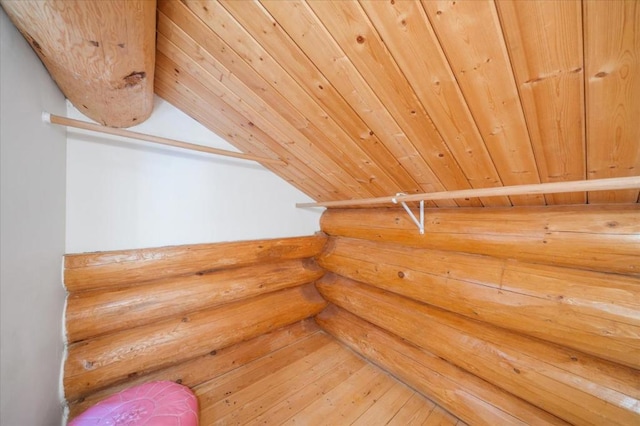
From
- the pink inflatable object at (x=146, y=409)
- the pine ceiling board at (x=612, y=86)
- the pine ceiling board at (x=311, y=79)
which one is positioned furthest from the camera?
the pink inflatable object at (x=146, y=409)

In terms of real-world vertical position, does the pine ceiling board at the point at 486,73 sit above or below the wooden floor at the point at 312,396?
above

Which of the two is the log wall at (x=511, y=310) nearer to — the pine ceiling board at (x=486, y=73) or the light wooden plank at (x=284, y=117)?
the pine ceiling board at (x=486, y=73)

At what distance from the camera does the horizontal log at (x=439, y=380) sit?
132cm

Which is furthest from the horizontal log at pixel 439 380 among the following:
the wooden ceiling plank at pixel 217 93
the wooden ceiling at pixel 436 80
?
the wooden ceiling plank at pixel 217 93

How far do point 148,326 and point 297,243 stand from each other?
1.32m

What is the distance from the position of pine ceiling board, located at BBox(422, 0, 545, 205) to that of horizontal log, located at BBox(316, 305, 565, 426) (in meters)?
1.35

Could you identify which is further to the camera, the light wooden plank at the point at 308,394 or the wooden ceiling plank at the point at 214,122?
the light wooden plank at the point at 308,394

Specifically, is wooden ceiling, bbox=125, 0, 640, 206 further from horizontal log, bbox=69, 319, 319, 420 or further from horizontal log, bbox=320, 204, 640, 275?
horizontal log, bbox=69, 319, 319, 420

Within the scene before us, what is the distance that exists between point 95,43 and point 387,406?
253 cm

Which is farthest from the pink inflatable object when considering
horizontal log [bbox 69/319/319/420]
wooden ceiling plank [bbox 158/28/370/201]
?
wooden ceiling plank [bbox 158/28/370/201]

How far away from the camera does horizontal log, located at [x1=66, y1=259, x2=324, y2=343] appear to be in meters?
1.35

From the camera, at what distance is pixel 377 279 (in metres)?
1.96

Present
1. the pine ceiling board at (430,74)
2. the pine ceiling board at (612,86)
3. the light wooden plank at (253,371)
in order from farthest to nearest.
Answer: the light wooden plank at (253,371)
the pine ceiling board at (430,74)
the pine ceiling board at (612,86)

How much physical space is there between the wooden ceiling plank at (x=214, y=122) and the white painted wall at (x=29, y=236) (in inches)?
20.0
